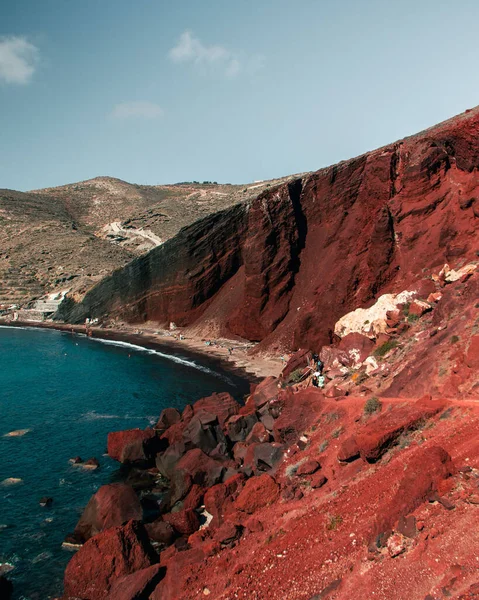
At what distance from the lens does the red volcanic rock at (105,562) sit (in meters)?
14.5

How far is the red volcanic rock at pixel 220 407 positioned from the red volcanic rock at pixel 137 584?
13471 millimetres

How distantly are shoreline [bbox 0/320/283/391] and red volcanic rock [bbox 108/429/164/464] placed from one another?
1607cm

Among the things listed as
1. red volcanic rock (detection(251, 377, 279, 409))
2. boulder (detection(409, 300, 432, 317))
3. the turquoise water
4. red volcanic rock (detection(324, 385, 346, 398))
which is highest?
boulder (detection(409, 300, 432, 317))

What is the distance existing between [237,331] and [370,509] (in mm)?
44881

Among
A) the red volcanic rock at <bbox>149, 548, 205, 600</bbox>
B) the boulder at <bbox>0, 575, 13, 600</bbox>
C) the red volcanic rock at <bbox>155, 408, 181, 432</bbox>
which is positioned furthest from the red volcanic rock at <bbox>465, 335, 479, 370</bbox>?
the red volcanic rock at <bbox>155, 408, 181, 432</bbox>

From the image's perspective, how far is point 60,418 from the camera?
3316cm

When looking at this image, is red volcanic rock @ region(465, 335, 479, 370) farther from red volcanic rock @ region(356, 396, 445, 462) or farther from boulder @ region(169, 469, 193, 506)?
boulder @ region(169, 469, 193, 506)

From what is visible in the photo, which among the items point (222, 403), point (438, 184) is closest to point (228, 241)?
point (438, 184)

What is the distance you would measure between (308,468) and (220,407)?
1282 centimetres

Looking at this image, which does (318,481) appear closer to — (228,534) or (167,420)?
(228,534)

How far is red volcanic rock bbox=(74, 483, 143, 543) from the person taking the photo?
17.9 metres

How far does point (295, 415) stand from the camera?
→ 21312 mm

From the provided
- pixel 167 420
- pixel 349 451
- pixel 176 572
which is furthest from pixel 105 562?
pixel 167 420

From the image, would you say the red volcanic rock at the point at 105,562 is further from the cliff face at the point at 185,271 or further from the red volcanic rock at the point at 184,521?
the cliff face at the point at 185,271
